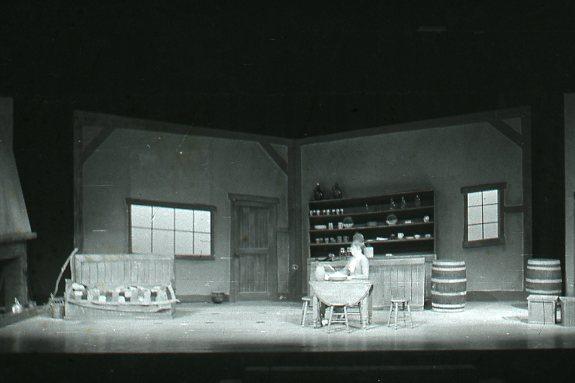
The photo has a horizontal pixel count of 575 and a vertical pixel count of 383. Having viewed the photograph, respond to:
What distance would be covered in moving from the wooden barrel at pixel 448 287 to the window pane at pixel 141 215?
462 centimetres

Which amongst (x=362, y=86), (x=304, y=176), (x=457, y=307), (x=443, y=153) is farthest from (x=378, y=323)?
(x=304, y=176)

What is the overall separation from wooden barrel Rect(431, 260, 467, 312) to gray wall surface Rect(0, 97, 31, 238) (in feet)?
18.7

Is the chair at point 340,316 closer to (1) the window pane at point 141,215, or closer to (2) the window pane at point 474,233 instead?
(2) the window pane at point 474,233

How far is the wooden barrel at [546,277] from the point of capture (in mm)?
10352

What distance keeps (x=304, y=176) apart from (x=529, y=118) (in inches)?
164

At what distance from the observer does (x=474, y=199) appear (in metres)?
11.8

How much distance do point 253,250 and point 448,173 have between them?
3.64 m

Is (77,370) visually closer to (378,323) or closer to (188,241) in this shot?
(378,323)

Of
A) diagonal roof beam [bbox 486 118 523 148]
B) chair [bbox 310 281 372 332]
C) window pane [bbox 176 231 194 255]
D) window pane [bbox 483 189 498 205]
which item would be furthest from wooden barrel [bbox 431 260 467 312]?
window pane [bbox 176 231 194 255]

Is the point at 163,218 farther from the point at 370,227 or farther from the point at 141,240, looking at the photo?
the point at 370,227

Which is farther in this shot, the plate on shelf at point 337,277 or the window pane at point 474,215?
the window pane at point 474,215

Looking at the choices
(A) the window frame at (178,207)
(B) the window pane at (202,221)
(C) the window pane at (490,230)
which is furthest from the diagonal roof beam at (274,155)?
(C) the window pane at (490,230)

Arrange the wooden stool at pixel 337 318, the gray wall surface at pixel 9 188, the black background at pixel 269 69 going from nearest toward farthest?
the black background at pixel 269 69, the wooden stool at pixel 337 318, the gray wall surface at pixel 9 188

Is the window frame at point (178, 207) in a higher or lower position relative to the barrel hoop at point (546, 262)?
higher
